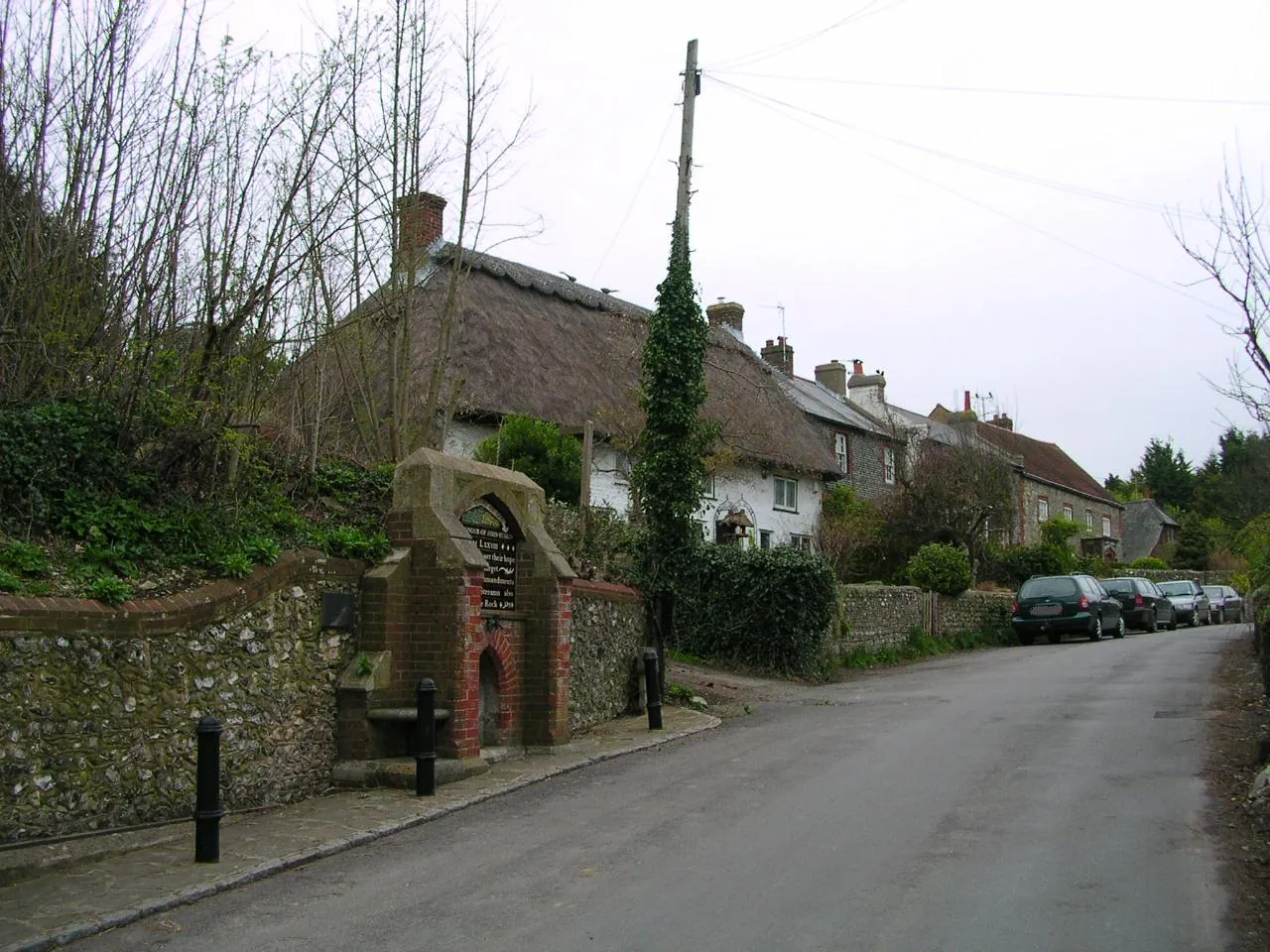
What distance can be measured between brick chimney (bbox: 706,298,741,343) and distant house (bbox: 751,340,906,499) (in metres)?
2.34

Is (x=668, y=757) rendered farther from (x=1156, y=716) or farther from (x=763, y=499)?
(x=763, y=499)

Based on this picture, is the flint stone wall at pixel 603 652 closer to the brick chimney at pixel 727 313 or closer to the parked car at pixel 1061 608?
the parked car at pixel 1061 608

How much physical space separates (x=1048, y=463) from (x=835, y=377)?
15453 mm

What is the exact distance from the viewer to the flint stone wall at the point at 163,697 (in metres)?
6.95

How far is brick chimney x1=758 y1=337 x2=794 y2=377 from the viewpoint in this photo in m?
42.3

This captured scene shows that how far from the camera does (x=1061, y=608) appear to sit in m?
26.5

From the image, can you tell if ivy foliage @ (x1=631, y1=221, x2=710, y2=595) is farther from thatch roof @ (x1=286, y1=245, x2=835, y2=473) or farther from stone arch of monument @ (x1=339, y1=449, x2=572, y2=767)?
stone arch of monument @ (x1=339, y1=449, x2=572, y2=767)

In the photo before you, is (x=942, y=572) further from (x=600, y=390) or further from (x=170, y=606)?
(x=170, y=606)

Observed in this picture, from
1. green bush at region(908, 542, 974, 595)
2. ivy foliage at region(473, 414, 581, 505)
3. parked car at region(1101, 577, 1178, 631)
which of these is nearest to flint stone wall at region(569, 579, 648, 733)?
ivy foliage at region(473, 414, 581, 505)

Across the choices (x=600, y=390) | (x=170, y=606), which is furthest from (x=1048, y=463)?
(x=170, y=606)

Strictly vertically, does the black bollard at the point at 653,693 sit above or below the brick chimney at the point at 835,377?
below

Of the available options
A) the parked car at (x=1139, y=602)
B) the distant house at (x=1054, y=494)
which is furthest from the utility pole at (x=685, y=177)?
the distant house at (x=1054, y=494)

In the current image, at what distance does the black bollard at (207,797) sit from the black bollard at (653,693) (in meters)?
6.53

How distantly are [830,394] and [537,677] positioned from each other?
33.8 metres
